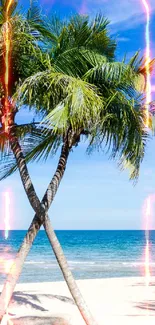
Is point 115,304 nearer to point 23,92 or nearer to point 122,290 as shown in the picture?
point 122,290

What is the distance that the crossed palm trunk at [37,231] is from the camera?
25.5 feet

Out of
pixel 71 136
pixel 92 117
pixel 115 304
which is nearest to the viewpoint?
pixel 92 117

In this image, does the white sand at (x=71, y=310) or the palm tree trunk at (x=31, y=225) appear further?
the white sand at (x=71, y=310)

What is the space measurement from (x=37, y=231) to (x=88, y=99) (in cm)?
210

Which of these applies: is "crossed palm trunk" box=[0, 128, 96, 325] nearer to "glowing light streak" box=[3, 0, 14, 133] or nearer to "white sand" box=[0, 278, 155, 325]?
"glowing light streak" box=[3, 0, 14, 133]

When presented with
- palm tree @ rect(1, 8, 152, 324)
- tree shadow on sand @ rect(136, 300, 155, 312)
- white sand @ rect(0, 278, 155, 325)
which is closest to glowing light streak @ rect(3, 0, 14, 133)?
palm tree @ rect(1, 8, 152, 324)

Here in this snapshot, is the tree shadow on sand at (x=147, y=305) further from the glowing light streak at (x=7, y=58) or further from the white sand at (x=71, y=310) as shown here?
the glowing light streak at (x=7, y=58)

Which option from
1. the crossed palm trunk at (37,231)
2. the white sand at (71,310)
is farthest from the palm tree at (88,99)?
the white sand at (71,310)

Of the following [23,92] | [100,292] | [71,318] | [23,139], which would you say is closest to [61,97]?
[23,92]

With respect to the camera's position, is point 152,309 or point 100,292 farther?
point 100,292

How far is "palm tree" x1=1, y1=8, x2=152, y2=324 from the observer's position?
7676 mm

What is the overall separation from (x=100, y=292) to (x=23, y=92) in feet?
30.7

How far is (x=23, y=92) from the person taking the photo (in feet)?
24.9

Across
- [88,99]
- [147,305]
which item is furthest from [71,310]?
[88,99]
